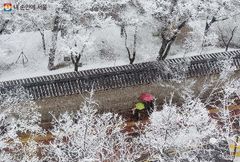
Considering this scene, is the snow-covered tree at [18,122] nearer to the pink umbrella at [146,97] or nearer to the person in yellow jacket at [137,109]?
the person in yellow jacket at [137,109]

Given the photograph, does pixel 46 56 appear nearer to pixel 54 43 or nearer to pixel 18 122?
pixel 54 43

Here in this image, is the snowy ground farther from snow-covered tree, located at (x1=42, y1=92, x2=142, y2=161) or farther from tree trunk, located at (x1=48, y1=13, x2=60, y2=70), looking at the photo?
snow-covered tree, located at (x1=42, y1=92, x2=142, y2=161)

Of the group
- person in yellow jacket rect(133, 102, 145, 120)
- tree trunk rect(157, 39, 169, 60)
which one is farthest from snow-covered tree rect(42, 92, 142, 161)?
tree trunk rect(157, 39, 169, 60)

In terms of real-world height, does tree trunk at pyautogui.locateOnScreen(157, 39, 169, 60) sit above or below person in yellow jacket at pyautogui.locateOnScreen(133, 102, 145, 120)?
above

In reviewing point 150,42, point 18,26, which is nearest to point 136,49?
point 150,42

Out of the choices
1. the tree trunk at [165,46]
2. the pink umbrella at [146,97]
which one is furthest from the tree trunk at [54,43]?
the pink umbrella at [146,97]

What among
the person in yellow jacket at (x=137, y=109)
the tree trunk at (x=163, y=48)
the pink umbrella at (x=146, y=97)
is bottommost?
the person in yellow jacket at (x=137, y=109)

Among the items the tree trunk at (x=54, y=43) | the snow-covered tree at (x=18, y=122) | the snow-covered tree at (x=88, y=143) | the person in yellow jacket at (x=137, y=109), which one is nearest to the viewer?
the snow-covered tree at (x=88, y=143)

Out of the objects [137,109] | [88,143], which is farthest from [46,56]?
[88,143]

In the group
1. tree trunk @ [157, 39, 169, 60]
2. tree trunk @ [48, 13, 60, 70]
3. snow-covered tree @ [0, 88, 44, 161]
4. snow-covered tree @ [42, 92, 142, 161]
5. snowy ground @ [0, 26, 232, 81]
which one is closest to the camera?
snow-covered tree @ [42, 92, 142, 161]

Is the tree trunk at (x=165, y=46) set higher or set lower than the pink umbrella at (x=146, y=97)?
higher
